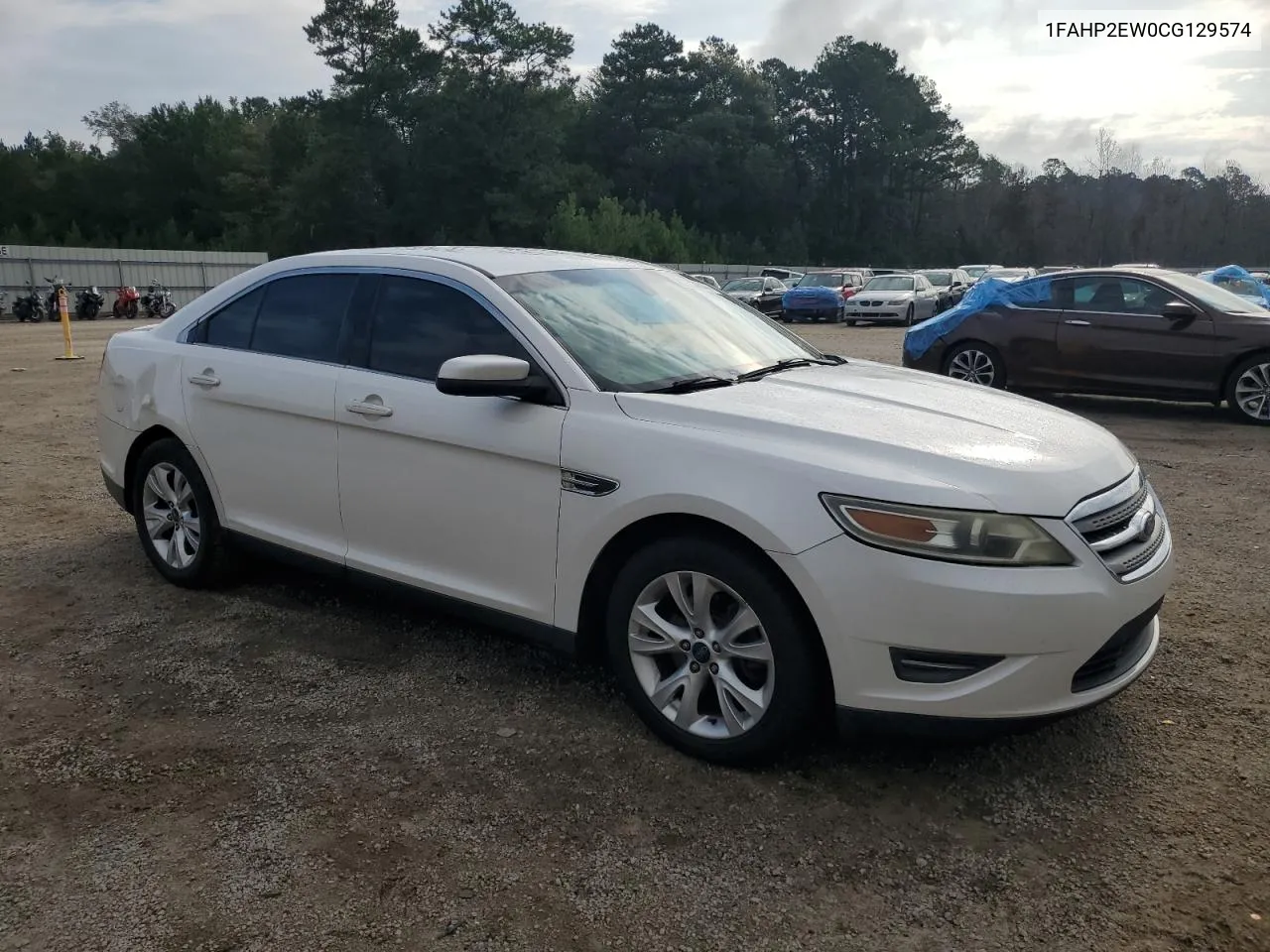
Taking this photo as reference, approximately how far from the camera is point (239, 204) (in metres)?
68.4

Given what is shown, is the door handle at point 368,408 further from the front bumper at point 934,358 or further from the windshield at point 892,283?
the windshield at point 892,283

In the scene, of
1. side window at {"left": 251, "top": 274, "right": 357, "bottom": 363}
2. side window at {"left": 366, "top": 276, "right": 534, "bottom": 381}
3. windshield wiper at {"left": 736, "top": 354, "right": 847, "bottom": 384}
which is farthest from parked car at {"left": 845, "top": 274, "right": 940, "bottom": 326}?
side window at {"left": 366, "top": 276, "right": 534, "bottom": 381}

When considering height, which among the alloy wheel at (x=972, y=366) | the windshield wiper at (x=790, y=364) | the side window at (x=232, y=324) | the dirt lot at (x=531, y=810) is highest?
the side window at (x=232, y=324)

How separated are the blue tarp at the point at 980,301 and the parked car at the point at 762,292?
21.3m

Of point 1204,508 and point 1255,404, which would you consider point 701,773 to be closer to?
point 1204,508

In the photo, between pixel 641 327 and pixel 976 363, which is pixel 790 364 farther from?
pixel 976 363

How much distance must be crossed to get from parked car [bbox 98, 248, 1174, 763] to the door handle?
0.01 m

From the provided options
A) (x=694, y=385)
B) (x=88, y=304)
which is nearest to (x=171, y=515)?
(x=694, y=385)

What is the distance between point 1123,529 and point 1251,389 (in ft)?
26.5

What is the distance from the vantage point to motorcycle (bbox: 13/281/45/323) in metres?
28.9

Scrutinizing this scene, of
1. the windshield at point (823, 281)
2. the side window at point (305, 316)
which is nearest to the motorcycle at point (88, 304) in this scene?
the windshield at point (823, 281)

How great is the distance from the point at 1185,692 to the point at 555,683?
2330mm

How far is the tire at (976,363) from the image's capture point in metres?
11.0

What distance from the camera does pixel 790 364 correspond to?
4.27 meters
